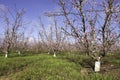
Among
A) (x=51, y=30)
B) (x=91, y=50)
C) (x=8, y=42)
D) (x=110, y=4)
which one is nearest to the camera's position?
(x=110, y=4)

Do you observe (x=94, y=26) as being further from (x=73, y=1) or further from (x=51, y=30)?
(x=51, y=30)

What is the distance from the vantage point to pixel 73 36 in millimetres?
12375

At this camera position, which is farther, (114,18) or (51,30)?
(51,30)

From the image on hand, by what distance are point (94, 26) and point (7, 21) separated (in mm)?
24502

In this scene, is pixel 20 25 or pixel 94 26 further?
pixel 20 25

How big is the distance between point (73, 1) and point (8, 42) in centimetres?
2440

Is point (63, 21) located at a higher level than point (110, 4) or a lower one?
lower

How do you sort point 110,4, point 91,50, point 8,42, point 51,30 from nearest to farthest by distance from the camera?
point 110,4, point 91,50, point 8,42, point 51,30

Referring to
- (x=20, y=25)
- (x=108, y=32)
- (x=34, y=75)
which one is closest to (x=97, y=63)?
(x=108, y=32)

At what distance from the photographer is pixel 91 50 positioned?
499 inches

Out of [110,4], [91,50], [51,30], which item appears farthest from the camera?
[51,30]

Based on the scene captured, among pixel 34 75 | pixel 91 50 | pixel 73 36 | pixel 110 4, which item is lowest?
pixel 34 75

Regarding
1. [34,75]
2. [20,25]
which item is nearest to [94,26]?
[34,75]

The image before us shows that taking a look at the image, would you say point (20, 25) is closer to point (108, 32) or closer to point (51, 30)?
point (51, 30)
